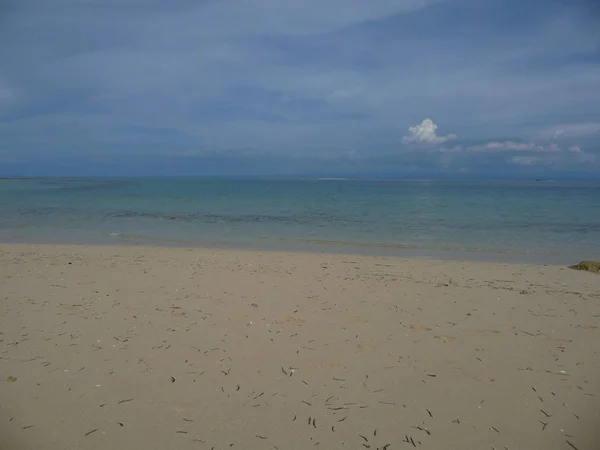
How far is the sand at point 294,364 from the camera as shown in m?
3.76

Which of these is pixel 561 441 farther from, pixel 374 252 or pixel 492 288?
pixel 374 252

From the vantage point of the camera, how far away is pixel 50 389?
14.1ft

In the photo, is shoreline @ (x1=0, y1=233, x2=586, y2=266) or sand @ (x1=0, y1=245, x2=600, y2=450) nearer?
sand @ (x1=0, y1=245, x2=600, y2=450)

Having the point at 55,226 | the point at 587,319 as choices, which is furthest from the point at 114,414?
the point at 55,226

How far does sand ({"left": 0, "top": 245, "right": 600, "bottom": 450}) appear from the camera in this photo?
376cm

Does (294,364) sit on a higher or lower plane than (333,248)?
higher

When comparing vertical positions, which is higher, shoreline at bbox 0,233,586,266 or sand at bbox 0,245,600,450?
sand at bbox 0,245,600,450

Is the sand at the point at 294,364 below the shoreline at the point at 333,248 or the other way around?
the other way around

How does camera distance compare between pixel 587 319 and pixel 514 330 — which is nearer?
pixel 514 330

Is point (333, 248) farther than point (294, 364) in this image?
Yes

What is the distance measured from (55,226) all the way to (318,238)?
48.3ft

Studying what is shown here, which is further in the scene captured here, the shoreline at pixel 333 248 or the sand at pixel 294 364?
the shoreline at pixel 333 248

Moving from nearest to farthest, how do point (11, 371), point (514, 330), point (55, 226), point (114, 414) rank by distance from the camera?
point (114, 414) → point (11, 371) → point (514, 330) → point (55, 226)

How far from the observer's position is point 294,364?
5.05 m
